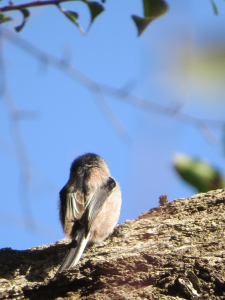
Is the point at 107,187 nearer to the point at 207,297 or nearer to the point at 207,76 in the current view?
the point at 207,297

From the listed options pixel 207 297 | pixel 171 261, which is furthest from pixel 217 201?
pixel 207 297

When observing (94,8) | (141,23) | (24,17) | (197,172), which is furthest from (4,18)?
(197,172)

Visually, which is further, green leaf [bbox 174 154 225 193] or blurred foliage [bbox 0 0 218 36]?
green leaf [bbox 174 154 225 193]

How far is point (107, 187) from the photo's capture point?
167 inches

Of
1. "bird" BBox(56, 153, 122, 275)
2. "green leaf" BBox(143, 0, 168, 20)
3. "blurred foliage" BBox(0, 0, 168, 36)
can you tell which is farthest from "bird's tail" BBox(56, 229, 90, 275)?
"green leaf" BBox(143, 0, 168, 20)

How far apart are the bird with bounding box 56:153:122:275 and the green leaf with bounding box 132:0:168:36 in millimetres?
1699

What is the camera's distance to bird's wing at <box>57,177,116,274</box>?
9.25 feet

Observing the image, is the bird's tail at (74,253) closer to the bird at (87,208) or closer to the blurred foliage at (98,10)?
the bird at (87,208)

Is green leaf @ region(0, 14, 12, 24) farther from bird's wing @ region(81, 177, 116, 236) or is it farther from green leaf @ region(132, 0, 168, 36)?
bird's wing @ region(81, 177, 116, 236)

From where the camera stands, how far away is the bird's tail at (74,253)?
2.74 meters

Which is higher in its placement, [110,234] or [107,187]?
[107,187]

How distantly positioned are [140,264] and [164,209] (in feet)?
3.10

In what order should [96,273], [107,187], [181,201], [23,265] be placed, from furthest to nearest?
[107,187] < [181,201] < [23,265] < [96,273]

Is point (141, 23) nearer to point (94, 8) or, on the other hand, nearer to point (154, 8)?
point (154, 8)
